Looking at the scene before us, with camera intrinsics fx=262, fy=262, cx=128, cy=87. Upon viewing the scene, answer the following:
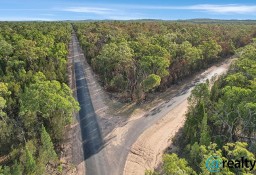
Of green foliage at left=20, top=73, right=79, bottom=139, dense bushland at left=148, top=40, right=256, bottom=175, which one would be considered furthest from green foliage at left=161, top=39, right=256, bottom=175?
green foliage at left=20, top=73, right=79, bottom=139

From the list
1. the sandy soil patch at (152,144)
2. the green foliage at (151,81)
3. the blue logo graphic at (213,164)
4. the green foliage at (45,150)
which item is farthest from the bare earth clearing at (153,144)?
the blue logo graphic at (213,164)

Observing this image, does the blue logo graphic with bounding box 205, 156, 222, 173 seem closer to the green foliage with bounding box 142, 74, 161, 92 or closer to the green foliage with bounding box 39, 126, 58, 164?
the green foliage with bounding box 39, 126, 58, 164

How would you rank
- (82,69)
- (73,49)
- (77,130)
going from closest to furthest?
(77,130)
(82,69)
(73,49)

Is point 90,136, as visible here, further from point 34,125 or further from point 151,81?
point 151,81

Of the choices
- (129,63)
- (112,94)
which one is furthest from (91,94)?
(129,63)

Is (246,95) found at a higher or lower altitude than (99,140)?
higher

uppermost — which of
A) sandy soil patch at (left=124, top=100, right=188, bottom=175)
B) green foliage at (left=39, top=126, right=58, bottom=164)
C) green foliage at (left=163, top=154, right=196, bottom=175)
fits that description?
green foliage at (left=163, top=154, right=196, bottom=175)

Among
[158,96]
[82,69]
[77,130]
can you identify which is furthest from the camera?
[82,69]

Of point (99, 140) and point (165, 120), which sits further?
point (165, 120)

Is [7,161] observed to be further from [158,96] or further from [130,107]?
[158,96]
